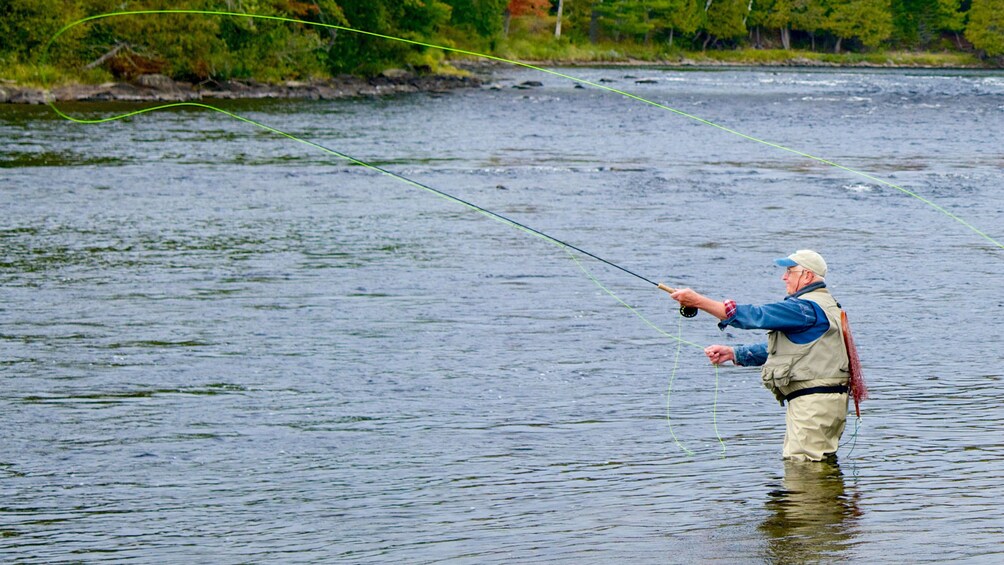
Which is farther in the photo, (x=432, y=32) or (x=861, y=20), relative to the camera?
(x=861, y=20)

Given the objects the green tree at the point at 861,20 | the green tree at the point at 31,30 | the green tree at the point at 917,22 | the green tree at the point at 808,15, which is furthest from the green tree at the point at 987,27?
the green tree at the point at 31,30

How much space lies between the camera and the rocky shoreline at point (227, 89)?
1460 inches

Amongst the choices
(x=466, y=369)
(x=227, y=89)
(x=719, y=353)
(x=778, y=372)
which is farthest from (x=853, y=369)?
(x=227, y=89)

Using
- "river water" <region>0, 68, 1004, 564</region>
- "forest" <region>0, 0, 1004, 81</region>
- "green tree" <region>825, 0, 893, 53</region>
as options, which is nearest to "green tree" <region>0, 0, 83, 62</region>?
"forest" <region>0, 0, 1004, 81</region>

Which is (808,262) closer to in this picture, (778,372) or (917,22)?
(778,372)

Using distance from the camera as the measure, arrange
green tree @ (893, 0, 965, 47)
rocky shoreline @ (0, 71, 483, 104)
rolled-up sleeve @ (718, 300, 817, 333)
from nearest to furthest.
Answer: rolled-up sleeve @ (718, 300, 817, 333)
rocky shoreline @ (0, 71, 483, 104)
green tree @ (893, 0, 965, 47)

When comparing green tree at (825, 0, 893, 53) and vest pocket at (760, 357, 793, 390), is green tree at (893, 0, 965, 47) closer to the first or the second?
green tree at (825, 0, 893, 53)

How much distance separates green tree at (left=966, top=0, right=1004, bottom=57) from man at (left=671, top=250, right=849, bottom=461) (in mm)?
92617

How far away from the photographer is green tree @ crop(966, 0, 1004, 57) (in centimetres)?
9231

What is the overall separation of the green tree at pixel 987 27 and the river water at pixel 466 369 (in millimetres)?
74765

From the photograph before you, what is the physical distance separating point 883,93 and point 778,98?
566 cm

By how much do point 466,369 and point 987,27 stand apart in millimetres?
92626

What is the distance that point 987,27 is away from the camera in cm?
9369

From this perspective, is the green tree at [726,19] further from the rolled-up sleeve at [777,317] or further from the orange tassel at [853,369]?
the rolled-up sleeve at [777,317]
